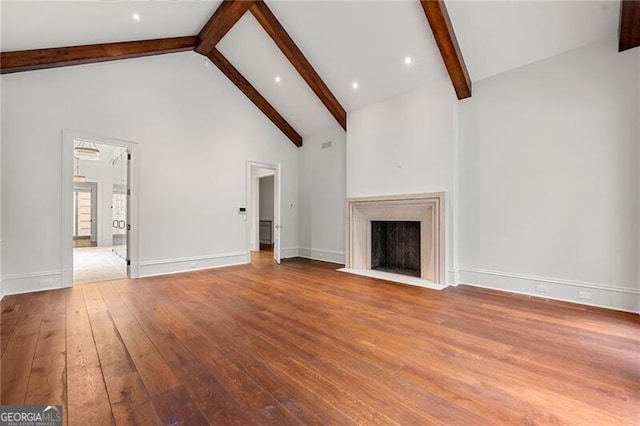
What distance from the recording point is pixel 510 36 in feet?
12.0

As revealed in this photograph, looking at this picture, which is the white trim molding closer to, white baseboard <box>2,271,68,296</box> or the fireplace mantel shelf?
the fireplace mantel shelf

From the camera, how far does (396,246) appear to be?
5676mm

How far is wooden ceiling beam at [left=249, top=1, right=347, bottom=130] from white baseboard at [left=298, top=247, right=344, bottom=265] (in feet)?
9.25

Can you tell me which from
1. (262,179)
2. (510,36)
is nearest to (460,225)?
(510,36)

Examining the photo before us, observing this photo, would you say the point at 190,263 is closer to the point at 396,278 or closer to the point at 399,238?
the point at 396,278

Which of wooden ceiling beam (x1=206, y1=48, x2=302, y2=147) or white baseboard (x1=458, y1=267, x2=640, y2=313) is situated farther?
wooden ceiling beam (x1=206, y1=48, x2=302, y2=147)

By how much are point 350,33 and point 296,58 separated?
3.81 ft

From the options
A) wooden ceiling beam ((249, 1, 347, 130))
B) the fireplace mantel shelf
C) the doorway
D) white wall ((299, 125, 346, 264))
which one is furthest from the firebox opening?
the doorway

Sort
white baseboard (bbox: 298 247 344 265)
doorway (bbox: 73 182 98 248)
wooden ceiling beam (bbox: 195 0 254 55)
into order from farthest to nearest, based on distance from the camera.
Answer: doorway (bbox: 73 182 98 248)
white baseboard (bbox: 298 247 344 265)
wooden ceiling beam (bbox: 195 0 254 55)

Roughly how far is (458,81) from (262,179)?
25.2 feet

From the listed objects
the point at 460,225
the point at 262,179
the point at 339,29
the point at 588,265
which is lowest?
the point at 588,265

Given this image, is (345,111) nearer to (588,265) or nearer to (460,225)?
(460,225)

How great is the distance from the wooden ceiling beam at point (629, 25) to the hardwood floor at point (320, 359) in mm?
3003

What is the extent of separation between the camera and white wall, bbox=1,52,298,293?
3.89 metres
